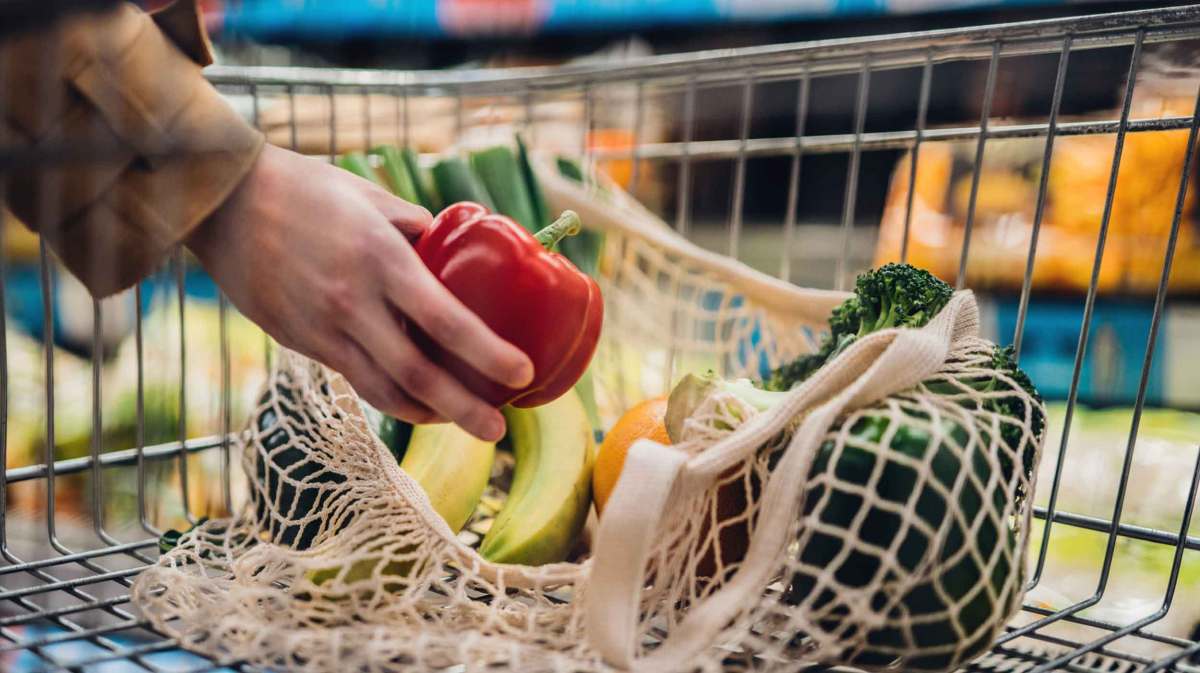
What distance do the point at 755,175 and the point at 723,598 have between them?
1.16m

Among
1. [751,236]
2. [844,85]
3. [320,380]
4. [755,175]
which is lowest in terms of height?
[320,380]

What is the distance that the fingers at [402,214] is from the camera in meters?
0.59

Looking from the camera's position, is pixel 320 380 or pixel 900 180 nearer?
Answer: pixel 320 380

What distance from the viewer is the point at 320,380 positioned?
76 centimetres

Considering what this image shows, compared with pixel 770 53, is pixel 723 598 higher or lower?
lower

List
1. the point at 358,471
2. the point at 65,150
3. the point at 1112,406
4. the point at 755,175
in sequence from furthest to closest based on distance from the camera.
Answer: the point at 755,175 < the point at 1112,406 < the point at 358,471 < the point at 65,150

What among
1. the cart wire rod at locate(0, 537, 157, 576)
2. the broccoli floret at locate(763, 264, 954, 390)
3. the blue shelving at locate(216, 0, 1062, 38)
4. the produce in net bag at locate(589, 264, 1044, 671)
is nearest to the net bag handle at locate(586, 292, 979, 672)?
the produce in net bag at locate(589, 264, 1044, 671)

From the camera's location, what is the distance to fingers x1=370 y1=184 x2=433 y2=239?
59cm

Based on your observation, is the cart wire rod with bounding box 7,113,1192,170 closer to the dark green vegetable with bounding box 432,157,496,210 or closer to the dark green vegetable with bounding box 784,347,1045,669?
the dark green vegetable with bounding box 432,157,496,210

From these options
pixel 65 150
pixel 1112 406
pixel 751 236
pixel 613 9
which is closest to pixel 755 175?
pixel 751 236

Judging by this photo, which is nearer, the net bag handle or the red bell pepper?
the net bag handle

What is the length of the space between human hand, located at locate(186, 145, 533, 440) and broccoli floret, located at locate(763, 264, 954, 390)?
11.8 inches

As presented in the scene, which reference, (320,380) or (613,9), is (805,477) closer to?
(320,380)

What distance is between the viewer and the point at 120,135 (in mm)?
486
